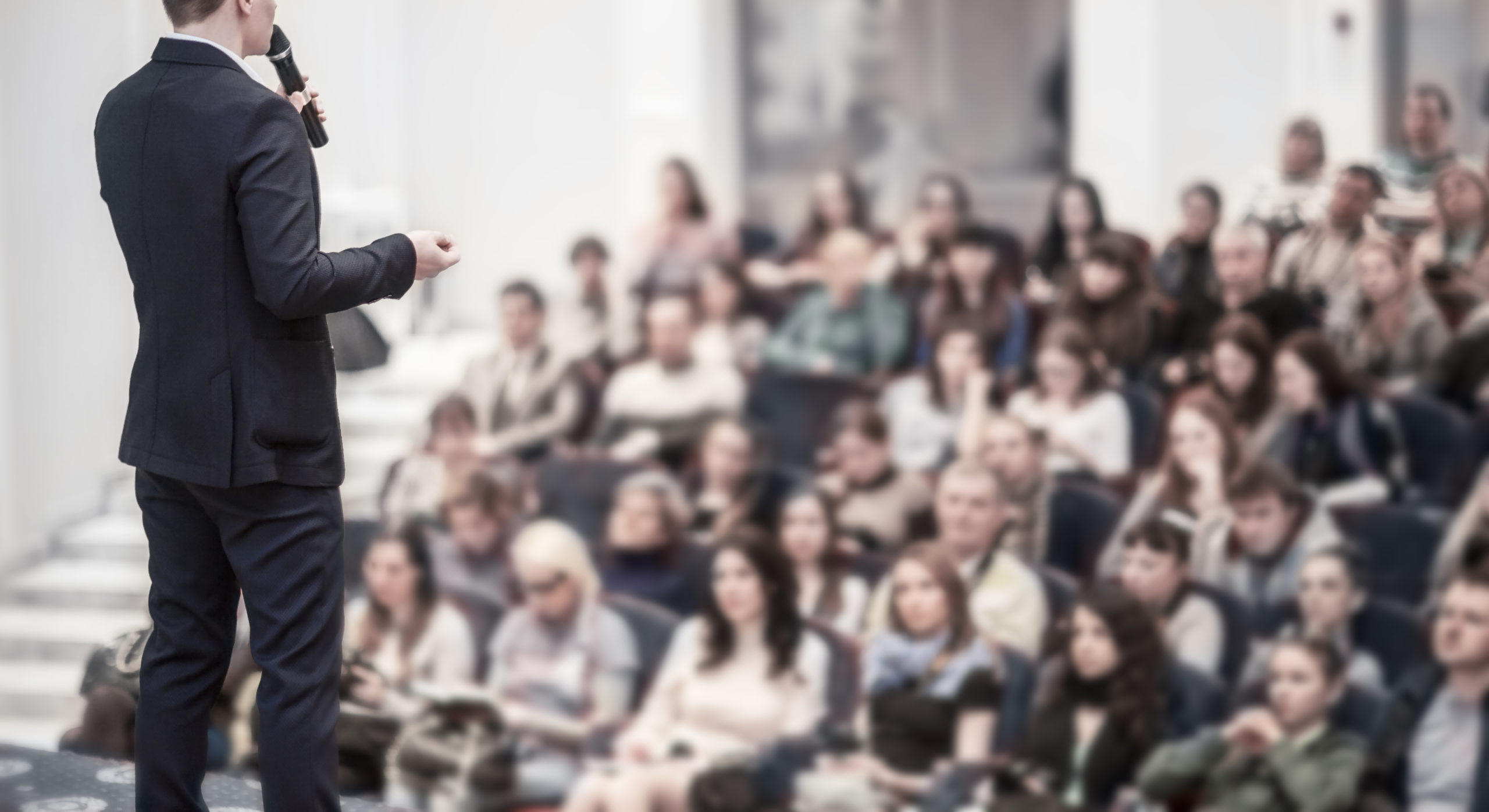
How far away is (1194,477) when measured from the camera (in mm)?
3537

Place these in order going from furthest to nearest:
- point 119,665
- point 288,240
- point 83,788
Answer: point 119,665
point 83,788
point 288,240

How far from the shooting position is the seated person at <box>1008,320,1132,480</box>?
3766mm

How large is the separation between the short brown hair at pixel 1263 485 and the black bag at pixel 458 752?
1.65 metres

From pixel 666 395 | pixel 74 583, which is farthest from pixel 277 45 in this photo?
pixel 666 395

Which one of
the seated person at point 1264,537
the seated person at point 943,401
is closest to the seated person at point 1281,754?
the seated person at point 1264,537

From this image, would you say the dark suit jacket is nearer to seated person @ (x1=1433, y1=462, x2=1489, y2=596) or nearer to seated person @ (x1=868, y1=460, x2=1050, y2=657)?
seated person @ (x1=868, y1=460, x2=1050, y2=657)

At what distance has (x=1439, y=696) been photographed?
313 cm

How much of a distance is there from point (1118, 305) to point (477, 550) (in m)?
1.60

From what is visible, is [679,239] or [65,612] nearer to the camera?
[65,612]

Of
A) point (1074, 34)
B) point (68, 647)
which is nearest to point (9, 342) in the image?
point (68, 647)

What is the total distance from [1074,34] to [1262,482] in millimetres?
2299

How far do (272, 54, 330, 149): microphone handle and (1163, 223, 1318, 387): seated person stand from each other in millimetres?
2712

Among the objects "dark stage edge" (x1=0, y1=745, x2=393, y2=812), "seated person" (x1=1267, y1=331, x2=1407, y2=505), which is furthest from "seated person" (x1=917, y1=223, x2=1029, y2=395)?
"dark stage edge" (x1=0, y1=745, x2=393, y2=812)

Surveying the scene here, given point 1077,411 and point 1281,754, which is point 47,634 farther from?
point 1281,754
